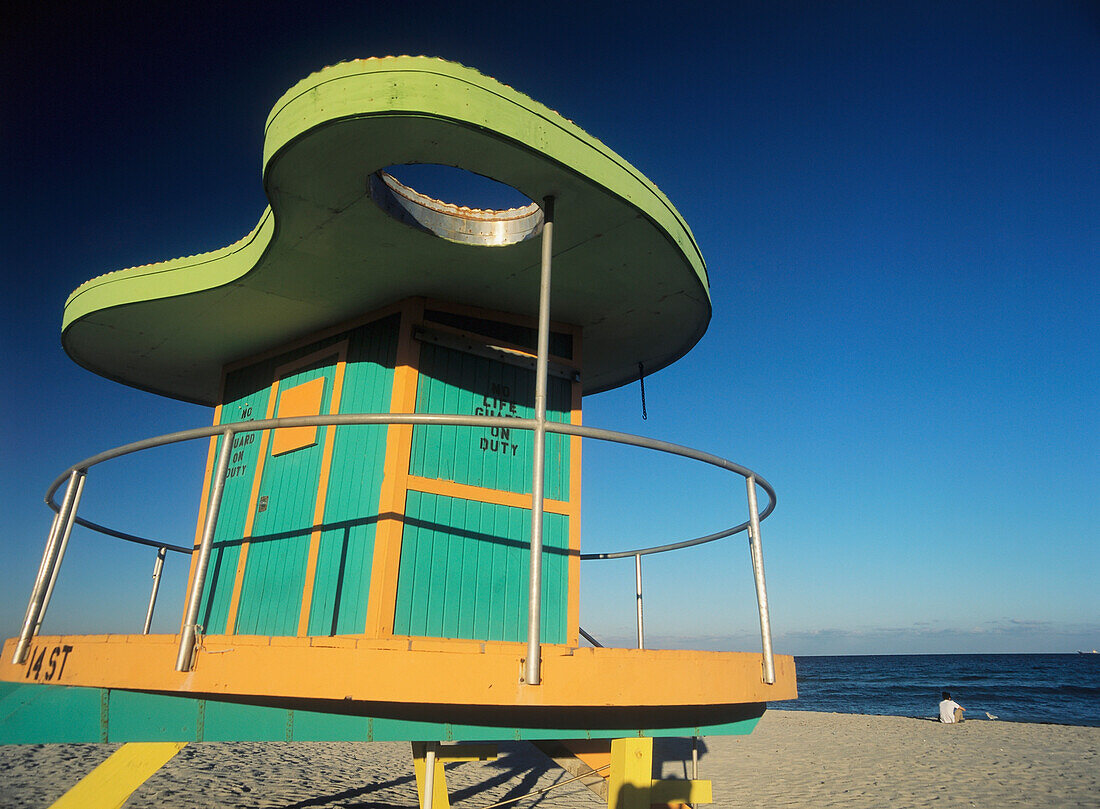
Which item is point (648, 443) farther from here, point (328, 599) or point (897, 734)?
point (897, 734)

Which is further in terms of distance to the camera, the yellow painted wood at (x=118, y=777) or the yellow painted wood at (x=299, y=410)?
the yellow painted wood at (x=299, y=410)

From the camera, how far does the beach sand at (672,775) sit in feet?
31.5

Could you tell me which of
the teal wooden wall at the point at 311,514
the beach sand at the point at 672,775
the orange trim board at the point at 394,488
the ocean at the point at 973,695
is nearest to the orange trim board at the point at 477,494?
the orange trim board at the point at 394,488

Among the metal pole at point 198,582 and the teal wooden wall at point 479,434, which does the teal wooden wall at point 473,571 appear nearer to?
the teal wooden wall at point 479,434

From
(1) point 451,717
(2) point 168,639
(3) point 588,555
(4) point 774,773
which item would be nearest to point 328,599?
(2) point 168,639

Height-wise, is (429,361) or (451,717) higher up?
(429,361)

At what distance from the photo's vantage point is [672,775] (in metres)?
12.7

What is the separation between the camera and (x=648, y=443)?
3.13m

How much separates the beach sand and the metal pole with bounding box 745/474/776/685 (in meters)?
7.18

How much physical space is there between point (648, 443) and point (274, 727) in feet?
6.52

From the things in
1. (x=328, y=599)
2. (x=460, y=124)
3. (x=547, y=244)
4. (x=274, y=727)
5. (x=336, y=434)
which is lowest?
(x=274, y=727)

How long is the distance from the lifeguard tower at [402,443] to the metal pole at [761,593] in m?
0.02

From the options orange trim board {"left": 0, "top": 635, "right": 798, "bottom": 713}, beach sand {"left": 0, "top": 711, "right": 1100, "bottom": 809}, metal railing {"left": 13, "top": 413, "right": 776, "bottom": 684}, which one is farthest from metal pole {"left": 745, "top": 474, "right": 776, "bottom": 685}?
beach sand {"left": 0, "top": 711, "right": 1100, "bottom": 809}

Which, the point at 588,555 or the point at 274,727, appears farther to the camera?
the point at 588,555
